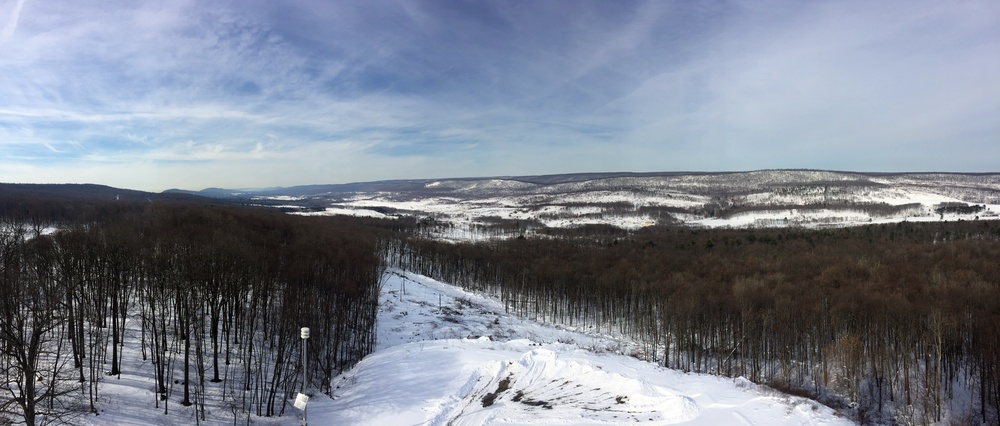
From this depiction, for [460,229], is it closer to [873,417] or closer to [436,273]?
[436,273]

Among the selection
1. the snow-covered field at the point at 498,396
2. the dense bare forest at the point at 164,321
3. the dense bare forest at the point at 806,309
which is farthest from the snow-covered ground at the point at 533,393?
the dense bare forest at the point at 806,309

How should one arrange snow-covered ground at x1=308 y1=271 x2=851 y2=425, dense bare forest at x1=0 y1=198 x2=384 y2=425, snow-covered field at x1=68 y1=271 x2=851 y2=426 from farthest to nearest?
1. snow-covered ground at x1=308 y1=271 x2=851 y2=425
2. snow-covered field at x1=68 y1=271 x2=851 y2=426
3. dense bare forest at x1=0 y1=198 x2=384 y2=425

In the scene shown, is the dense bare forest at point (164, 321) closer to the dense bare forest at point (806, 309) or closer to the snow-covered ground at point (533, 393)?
the snow-covered ground at point (533, 393)

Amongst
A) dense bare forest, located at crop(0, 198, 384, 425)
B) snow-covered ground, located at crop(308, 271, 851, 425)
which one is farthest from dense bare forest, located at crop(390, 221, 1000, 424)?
dense bare forest, located at crop(0, 198, 384, 425)

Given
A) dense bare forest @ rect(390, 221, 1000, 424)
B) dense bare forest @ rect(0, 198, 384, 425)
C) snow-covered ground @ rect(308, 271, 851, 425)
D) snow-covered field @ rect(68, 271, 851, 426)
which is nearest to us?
dense bare forest @ rect(0, 198, 384, 425)

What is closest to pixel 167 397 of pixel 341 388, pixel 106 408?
pixel 106 408

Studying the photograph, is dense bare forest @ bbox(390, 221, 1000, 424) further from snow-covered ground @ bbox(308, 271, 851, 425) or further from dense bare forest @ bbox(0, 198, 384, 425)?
dense bare forest @ bbox(0, 198, 384, 425)
